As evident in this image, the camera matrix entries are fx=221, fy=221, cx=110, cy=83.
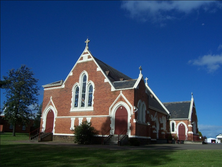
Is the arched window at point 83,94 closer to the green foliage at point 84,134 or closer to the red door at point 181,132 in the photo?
the green foliage at point 84,134

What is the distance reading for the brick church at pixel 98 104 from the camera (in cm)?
2462

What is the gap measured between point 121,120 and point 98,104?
368 cm

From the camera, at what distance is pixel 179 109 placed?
4131 centimetres

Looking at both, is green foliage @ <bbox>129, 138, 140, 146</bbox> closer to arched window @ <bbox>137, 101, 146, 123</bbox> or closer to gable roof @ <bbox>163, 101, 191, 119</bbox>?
arched window @ <bbox>137, 101, 146, 123</bbox>

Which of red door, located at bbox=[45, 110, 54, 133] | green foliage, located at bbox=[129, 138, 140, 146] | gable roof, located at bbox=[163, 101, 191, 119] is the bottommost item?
green foliage, located at bbox=[129, 138, 140, 146]

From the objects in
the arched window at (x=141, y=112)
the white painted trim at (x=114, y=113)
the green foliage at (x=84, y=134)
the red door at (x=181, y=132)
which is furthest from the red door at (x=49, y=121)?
the red door at (x=181, y=132)

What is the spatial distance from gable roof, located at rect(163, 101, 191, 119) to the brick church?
5.88 metres

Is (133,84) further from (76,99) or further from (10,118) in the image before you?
(10,118)

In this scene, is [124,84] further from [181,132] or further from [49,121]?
[181,132]

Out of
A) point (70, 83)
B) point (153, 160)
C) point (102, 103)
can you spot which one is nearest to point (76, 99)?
point (70, 83)

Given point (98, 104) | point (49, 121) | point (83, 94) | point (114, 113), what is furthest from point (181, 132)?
point (49, 121)

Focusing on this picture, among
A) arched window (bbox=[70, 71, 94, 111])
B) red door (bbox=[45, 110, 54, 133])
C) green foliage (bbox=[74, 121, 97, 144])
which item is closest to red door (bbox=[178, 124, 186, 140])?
arched window (bbox=[70, 71, 94, 111])

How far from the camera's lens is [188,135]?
37.6m

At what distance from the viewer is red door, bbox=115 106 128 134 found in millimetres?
24359
